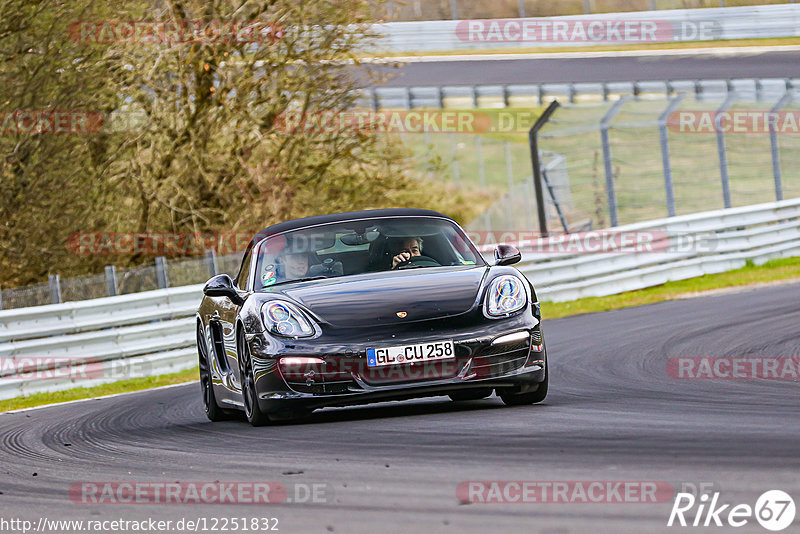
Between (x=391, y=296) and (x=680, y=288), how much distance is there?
11989 millimetres

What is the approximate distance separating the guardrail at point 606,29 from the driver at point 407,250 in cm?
2723

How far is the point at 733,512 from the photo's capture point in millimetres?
4156

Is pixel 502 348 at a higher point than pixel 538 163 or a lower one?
lower

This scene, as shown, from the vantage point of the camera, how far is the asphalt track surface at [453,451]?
4.57 metres

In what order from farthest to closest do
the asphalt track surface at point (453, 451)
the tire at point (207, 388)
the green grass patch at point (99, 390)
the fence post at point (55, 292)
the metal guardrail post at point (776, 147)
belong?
the metal guardrail post at point (776, 147), the fence post at point (55, 292), the green grass patch at point (99, 390), the tire at point (207, 388), the asphalt track surface at point (453, 451)

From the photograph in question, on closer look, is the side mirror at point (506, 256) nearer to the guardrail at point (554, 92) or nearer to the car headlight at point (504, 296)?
the car headlight at point (504, 296)

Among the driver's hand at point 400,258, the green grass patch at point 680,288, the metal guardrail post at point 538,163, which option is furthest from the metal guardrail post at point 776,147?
the driver's hand at point 400,258

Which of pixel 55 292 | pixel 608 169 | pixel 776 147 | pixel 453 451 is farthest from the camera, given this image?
pixel 776 147

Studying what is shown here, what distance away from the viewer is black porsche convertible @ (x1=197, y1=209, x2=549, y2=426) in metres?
7.33

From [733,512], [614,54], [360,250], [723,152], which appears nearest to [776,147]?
[723,152]

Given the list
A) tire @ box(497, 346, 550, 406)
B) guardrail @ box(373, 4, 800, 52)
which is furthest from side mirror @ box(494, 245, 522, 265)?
guardrail @ box(373, 4, 800, 52)

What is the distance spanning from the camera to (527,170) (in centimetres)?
5525

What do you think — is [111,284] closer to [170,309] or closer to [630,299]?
[170,309]

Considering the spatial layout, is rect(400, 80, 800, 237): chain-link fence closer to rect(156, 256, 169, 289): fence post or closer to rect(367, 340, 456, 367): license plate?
rect(156, 256, 169, 289): fence post
